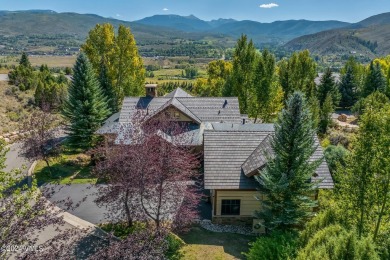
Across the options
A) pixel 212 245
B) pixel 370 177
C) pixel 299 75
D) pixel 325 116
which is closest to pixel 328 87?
pixel 299 75

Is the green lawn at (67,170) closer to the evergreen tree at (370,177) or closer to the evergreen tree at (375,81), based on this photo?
the evergreen tree at (370,177)

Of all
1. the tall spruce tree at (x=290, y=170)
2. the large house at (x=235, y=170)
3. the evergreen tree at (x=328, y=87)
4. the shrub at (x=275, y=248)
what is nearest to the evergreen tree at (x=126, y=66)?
the large house at (x=235, y=170)

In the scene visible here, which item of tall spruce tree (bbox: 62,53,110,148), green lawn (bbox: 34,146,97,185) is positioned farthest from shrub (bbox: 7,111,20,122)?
tall spruce tree (bbox: 62,53,110,148)

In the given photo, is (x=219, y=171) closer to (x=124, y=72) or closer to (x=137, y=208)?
(x=137, y=208)

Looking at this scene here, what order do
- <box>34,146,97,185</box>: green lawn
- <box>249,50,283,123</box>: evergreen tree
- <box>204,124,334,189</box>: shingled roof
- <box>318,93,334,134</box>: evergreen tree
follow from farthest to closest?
<box>318,93,334,134</box>: evergreen tree → <box>249,50,283,123</box>: evergreen tree → <box>34,146,97,185</box>: green lawn → <box>204,124,334,189</box>: shingled roof

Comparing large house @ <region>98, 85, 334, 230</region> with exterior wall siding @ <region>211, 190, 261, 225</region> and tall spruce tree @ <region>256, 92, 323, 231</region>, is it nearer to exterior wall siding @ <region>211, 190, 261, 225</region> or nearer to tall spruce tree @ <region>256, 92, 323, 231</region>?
exterior wall siding @ <region>211, 190, 261, 225</region>

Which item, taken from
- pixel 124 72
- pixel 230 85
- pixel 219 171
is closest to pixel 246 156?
pixel 219 171
